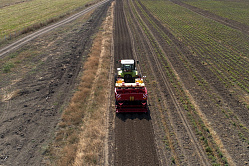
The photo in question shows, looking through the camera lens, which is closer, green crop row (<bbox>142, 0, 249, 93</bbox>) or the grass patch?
green crop row (<bbox>142, 0, 249, 93</bbox>)

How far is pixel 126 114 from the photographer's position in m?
16.7

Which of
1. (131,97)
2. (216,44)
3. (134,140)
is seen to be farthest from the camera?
(216,44)

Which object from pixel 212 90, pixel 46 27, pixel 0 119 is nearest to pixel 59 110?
pixel 0 119

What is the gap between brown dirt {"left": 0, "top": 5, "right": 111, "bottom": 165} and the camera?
13188mm

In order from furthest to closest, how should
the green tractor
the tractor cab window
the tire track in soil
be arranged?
the tractor cab window
the green tractor
the tire track in soil

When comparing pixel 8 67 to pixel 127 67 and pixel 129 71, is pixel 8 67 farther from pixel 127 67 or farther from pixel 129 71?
pixel 129 71

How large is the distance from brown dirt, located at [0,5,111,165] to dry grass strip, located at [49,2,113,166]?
36.6 inches

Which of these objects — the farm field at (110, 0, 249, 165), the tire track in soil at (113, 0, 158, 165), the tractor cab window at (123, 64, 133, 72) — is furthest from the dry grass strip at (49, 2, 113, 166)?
the tractor cab window at (123, 64, 133, 72)

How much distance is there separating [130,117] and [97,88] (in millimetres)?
6012

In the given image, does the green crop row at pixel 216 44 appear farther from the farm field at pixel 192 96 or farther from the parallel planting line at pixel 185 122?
→ the parallel planting line at pixel 185 122

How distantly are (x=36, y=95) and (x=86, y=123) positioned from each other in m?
7.20

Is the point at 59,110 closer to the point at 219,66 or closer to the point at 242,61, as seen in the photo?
the point at 219,66

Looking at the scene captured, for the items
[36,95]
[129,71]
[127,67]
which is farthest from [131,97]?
[36,95]

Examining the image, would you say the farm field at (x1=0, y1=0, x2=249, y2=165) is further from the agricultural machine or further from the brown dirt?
the agricultural machine
